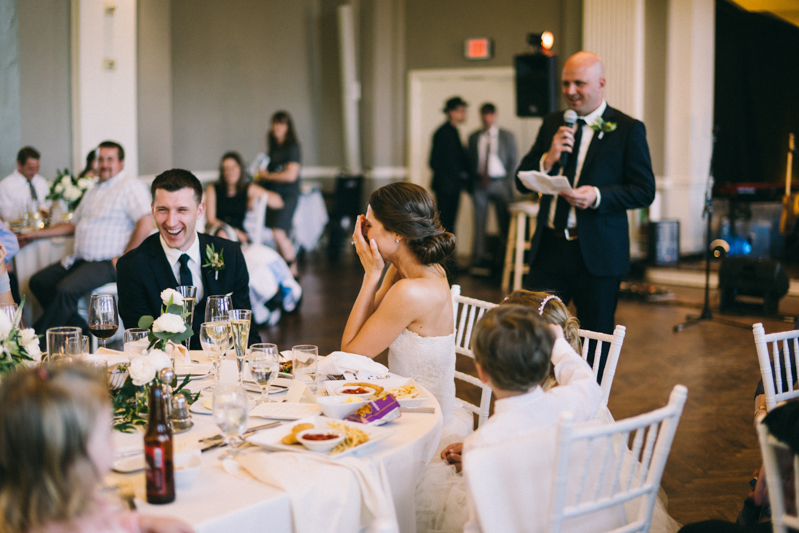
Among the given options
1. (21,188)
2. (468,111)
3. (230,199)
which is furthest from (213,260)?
(468,111)

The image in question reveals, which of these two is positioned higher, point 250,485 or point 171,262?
point 171,262

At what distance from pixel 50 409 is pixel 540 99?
5.93 m

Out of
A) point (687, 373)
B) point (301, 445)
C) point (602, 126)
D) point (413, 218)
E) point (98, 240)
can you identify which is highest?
point (602, 126)

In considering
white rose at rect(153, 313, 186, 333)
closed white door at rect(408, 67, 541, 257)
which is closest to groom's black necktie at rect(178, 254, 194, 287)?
white rose at rect(153, 313, 186, 333)

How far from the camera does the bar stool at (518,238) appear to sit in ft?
22.3

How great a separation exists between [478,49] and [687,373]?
19.8 ft

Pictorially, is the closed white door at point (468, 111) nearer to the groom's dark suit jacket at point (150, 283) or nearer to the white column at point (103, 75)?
the white column at point (103, 75)

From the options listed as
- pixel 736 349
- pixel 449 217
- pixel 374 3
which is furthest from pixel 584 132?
pixel 374 3

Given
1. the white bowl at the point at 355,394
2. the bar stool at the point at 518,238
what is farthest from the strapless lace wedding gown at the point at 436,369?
the bar stool at the point at 518,238

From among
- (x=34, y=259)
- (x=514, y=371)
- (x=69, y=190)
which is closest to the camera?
(x=514, y=371)

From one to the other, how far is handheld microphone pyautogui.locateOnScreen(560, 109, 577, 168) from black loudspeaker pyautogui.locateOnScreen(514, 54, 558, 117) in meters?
3.07

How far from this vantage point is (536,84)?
6465mm

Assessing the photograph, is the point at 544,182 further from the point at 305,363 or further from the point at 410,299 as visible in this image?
the point at 305,363

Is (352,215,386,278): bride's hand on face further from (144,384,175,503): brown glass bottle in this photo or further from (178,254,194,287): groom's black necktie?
(144,384,175,503): brown glass bottle
